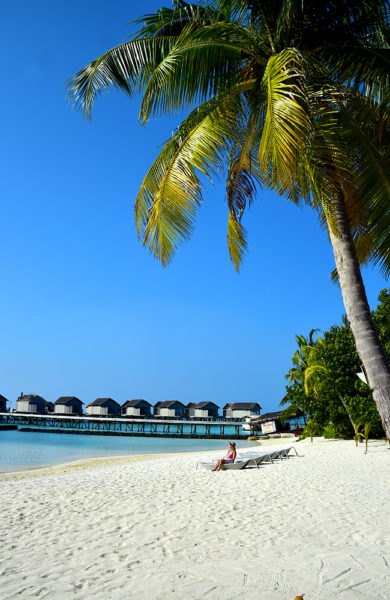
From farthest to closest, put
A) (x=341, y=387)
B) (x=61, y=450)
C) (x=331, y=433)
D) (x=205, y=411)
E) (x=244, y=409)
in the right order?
(x=205, y=411), (x=244, y=409), (x=61, y=450), (x=331, y=433), (x=341, y=387)

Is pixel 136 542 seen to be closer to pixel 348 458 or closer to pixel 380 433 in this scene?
pixel 348 458

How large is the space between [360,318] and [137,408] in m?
83.1

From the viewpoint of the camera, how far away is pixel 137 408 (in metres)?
83.6

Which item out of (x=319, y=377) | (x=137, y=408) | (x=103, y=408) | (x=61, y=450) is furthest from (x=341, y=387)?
(x=103, y=408)

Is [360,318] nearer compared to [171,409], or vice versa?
[360,318]

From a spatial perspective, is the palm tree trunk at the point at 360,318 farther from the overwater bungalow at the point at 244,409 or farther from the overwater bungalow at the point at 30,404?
the overwater bungalow at the point at 30,404

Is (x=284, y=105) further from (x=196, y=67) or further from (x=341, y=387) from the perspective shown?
(x=341, y=387)

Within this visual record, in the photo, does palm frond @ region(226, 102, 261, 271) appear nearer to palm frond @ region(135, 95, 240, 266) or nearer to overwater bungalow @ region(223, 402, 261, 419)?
palm frond @ region(135, 95, 240, 266)

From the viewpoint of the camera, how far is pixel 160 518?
21.0 feet

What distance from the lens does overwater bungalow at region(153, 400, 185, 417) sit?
272ft

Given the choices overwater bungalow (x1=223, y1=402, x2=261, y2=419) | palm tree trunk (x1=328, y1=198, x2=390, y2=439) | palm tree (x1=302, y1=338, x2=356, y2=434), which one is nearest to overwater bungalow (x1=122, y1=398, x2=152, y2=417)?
overwater bungalow (x1=223, y1=402, x2=261, y2=419)

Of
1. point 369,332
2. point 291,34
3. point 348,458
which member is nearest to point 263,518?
point 369,332

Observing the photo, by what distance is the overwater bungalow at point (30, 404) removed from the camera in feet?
276

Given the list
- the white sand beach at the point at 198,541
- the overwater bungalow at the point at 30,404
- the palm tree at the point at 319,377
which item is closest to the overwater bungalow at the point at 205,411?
the overwater bungalow at the point at 30,404
